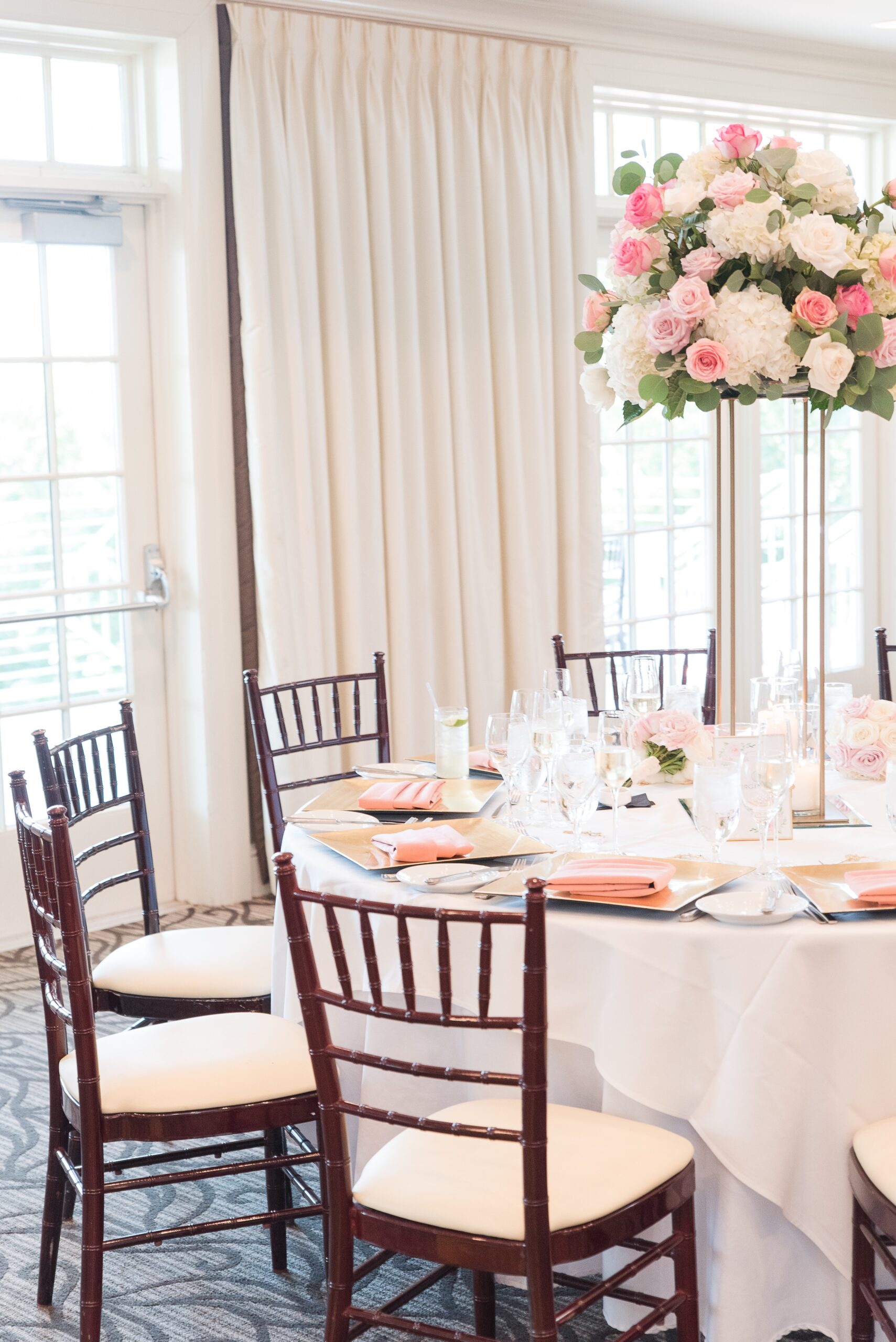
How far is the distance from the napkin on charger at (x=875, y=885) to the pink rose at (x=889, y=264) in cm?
99

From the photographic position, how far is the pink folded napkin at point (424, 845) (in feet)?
7.60

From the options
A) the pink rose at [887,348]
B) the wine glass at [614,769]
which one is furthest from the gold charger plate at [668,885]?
the pink rose at [887,348]

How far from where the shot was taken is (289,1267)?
256 cm

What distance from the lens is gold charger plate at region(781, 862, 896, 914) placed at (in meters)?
2.02

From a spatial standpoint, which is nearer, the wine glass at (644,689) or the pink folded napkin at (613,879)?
the pink folded napkin at (613,879)

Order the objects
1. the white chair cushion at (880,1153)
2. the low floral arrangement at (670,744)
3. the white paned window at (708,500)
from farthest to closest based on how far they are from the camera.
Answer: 1. the white paned window at (708,500)
2. the low floral arrangement at (670,744)
3. the white chair cushion at (880,1153)

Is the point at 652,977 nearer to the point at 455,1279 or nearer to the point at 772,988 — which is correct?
the point at 772,988

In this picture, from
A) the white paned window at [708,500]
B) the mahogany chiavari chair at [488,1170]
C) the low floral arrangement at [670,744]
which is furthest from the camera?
the white paned window at [708,500]

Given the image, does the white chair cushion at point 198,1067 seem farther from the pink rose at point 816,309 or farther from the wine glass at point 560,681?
the pink rose at point 816,309

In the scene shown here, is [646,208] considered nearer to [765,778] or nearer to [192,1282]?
[765,778]

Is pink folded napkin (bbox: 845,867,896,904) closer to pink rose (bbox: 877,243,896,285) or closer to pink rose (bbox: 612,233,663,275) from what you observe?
pink rose (bbox: 877,243,896,285)

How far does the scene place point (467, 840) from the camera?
2414 millimetres

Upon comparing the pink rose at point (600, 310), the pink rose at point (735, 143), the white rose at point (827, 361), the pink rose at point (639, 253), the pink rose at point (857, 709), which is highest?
the pink rose at point (735, 143)

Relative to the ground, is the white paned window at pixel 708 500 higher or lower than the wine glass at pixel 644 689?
higher
